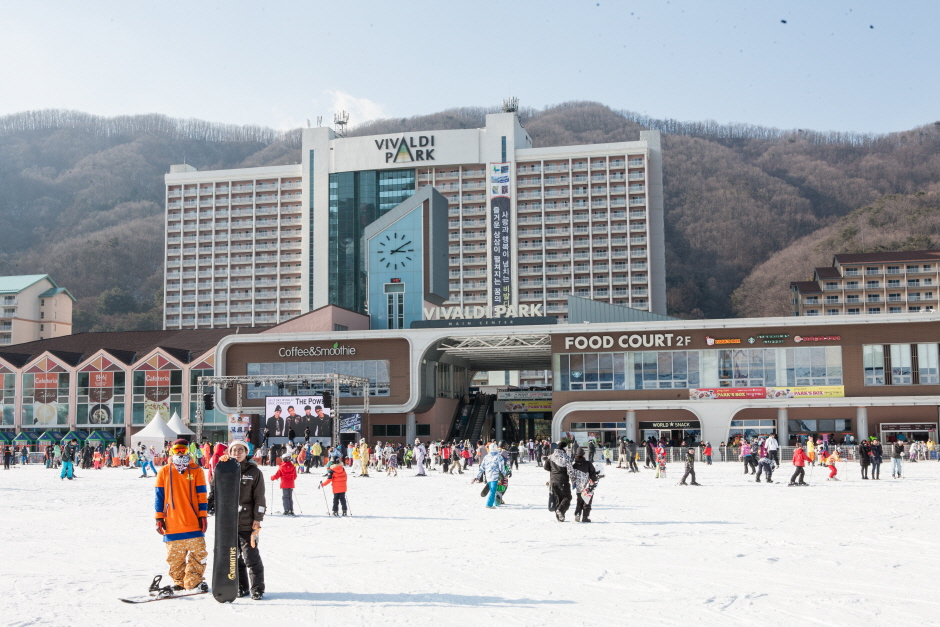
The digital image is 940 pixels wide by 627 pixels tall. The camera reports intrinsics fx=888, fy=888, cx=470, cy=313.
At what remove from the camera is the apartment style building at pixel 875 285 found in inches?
3826

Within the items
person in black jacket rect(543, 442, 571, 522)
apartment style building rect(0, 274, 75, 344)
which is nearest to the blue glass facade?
apartment style building rect(0, 274, 75, 344)

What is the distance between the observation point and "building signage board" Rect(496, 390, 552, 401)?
2320 inches

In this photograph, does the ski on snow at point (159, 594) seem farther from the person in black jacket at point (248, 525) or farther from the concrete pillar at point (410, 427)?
the concrete pillar at point (410, 427)

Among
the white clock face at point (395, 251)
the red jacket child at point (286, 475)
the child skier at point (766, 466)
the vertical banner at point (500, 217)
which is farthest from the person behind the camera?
the vertical banner at point (500, 217)

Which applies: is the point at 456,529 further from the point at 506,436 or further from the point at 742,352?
the point at 506,436

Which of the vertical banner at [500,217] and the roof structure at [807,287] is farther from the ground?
the vertical banner at [500,217]

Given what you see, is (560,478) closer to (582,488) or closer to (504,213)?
(582,488)

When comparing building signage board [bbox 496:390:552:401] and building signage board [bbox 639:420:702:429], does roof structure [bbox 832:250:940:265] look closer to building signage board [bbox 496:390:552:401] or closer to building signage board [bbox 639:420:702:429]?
building signage board [bbox 496:390:552:401]

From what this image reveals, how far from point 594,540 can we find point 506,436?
163 feet

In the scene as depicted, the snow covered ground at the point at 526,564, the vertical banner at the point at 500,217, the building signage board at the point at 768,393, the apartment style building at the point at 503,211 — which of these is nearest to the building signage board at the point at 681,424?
the building signage board at the point at 768,393

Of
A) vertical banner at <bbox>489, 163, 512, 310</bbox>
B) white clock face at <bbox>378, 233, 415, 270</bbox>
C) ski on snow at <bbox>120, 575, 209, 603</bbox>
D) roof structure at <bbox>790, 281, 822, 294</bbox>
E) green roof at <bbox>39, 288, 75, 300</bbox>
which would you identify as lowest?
Result: ski on snow at <bbox>120, 575, 209, 603</bbox>

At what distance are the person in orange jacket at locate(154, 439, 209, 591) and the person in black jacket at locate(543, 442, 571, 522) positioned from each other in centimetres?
736

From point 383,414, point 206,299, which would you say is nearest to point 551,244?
point 206,299

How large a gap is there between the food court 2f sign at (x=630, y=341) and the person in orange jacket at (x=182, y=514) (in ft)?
135
